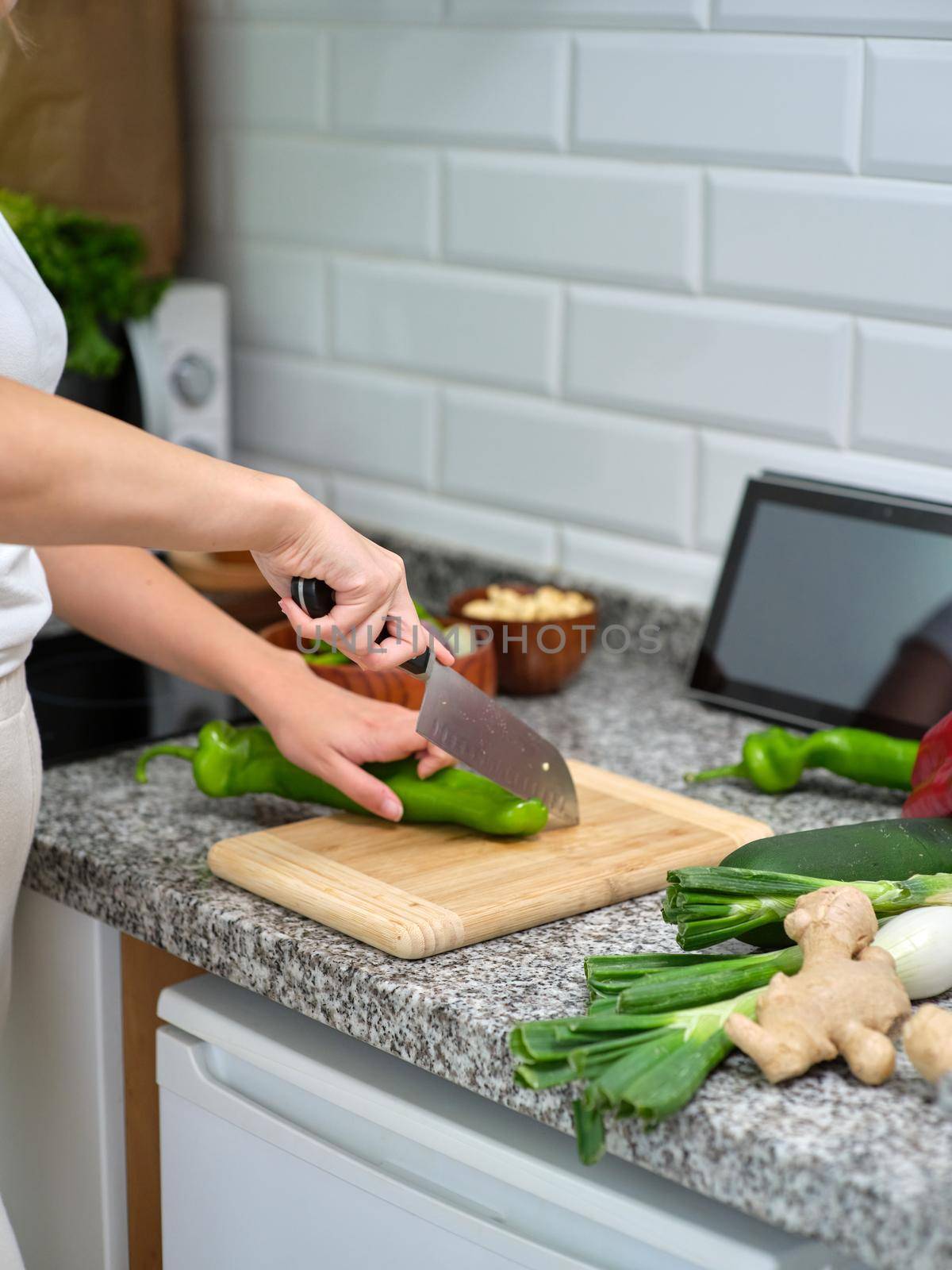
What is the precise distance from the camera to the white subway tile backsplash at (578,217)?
1.46 metres

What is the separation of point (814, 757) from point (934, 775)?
0.52ft

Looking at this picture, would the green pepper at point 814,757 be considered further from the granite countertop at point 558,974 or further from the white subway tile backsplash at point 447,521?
the white subway tile backsplash at point 447,521

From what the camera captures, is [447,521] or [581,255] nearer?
[581,255]

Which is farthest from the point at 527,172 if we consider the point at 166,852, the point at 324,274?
the point at 166,852

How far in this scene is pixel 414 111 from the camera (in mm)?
1674

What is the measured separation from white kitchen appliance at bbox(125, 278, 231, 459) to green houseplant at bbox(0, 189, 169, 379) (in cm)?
3

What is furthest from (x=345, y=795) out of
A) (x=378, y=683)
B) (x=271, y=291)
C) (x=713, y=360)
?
(x=271, y=291)

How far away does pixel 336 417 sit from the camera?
1.85 m

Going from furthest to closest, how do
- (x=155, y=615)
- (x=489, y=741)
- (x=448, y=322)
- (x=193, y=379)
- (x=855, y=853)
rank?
(x=193, y=379), (x=448, y=322), (x=155, y=615), (x=489, y=741), (x=855, y=853)

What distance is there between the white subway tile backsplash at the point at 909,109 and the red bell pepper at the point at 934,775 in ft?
1.63

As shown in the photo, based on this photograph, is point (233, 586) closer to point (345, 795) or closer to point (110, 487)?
point (345, 795)

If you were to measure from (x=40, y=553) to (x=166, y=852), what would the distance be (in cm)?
25

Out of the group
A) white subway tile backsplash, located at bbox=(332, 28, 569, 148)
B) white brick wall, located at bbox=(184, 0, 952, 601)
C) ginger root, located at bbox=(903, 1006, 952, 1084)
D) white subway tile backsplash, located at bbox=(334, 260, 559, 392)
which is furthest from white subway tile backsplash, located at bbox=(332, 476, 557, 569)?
ginger root, located at bbox=(903, 1006, 952, 1084)

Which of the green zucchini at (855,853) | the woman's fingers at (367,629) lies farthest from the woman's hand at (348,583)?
the green zucchini at (855,853)
